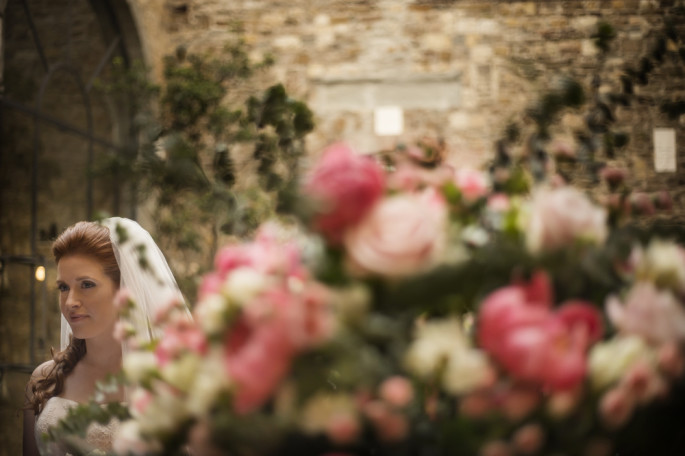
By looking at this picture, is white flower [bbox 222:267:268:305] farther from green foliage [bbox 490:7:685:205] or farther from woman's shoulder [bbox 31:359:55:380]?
woman's shoulder [bbox 31:359:55:380]

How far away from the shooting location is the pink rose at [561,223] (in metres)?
0.68

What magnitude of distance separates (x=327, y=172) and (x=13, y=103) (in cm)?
466

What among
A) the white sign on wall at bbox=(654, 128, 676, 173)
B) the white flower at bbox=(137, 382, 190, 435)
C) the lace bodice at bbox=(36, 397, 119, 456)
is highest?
the white sign on wall at bbox=(654, 128, 676, 173)

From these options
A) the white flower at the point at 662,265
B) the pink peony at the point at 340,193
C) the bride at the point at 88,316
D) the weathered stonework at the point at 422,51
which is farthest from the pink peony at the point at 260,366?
the weathered stonework at the point at 422,51

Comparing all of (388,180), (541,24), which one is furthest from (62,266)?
(541,24)

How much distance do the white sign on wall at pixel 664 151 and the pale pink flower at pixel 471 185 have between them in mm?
6322

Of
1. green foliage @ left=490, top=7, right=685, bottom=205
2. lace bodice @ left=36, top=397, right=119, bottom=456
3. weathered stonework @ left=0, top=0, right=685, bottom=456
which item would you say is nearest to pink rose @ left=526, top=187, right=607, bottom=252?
green foliage @ left=490, top=7, right=685, bottom=205

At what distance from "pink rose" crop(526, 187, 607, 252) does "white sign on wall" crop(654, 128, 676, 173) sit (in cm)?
643

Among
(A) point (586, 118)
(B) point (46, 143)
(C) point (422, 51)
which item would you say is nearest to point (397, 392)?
(A) point (586, 118)

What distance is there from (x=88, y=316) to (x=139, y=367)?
4.06 feet

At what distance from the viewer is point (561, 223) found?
685mm

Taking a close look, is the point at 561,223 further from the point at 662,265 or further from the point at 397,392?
the point at 397,392

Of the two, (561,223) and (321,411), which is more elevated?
(561,223)

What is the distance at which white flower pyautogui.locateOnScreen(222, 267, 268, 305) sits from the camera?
0.66m
